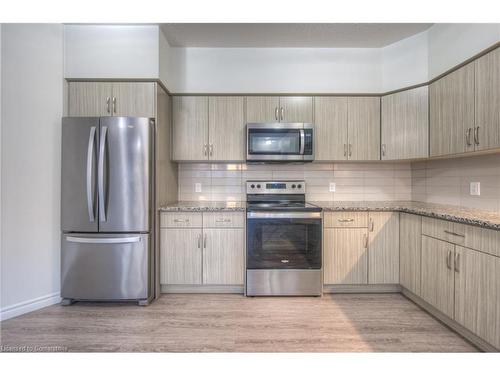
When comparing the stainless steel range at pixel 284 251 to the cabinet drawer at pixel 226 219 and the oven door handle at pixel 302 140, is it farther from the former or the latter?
the oven door handle at pixel 302 140

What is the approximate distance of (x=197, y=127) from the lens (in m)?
2.96

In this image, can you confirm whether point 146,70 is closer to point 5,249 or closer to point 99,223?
point 99,223

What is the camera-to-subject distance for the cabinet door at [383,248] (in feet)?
8.78

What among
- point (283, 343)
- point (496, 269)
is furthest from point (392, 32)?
point (283, 343)

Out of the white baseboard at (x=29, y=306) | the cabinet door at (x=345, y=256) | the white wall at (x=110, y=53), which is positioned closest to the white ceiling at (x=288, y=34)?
the white wall at (x=110, y=53)

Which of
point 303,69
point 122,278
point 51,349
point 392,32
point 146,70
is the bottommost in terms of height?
point 51,349

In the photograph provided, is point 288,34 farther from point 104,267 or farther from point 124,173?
point 104,267

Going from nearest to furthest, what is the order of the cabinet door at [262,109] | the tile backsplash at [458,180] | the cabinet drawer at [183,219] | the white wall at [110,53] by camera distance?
the tile backsplash at [458,180], the white wall at [110,53], the cabinet drawer at [183,219], the cabinet door at [262,109]

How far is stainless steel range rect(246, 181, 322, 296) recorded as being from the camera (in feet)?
8.55

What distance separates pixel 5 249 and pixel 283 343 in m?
2.37

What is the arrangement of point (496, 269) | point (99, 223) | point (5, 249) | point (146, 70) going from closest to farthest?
point (496, 269) < point (5, 249) < point (99, 223) < point (146, 70)

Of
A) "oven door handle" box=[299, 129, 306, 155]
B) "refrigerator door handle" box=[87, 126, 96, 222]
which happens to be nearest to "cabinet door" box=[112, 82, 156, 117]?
"refrigerator door handle" box=[87, 126, 96, 222]

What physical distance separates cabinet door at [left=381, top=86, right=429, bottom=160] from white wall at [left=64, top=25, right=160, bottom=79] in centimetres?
244

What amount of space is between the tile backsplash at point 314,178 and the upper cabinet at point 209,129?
298 mm
